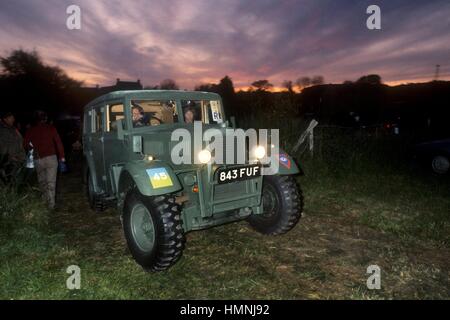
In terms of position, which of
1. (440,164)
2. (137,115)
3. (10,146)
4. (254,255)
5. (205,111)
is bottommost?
(254,255)

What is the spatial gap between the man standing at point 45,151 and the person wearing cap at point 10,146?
0.36 meters

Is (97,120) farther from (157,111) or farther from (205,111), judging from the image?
(205,111)

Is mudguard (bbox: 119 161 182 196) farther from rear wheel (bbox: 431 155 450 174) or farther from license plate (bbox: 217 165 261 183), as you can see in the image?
rear wheel (bbox: 431 155 450 174)

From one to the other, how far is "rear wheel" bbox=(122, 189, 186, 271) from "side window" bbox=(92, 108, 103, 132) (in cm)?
197

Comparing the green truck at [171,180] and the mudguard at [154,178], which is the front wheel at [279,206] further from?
the mudguard at [154,178]

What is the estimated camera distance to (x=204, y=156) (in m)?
3.56

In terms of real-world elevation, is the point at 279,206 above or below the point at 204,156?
below

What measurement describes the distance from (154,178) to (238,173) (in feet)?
3.11

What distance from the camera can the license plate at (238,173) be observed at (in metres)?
3.56

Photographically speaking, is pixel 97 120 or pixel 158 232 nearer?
pixel 158 232

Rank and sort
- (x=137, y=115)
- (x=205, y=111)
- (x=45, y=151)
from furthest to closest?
1. (x=45, y=151)
2. (x=205, y=111)
3. (x=137, y=115)

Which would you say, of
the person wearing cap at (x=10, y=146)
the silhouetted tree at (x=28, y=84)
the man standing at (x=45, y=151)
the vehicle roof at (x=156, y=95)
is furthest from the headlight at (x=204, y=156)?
the silhouetted tree at (x=28, y=84)

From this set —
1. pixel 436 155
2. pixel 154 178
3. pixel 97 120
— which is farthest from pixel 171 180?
pixel 436 155

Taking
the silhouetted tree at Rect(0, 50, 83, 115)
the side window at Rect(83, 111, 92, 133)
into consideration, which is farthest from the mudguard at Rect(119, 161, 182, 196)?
the silhouetted tree at Rect(0, 50, 83, 115)
